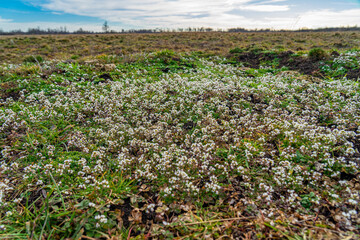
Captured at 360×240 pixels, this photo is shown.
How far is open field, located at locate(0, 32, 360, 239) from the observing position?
307 centimetres

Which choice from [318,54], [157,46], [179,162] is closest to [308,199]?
[179,162]

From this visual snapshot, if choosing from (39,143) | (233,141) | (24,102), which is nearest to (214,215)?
(233,141)

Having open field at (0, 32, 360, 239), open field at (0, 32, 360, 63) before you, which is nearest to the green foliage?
open field at (0, 32, 360, 239)

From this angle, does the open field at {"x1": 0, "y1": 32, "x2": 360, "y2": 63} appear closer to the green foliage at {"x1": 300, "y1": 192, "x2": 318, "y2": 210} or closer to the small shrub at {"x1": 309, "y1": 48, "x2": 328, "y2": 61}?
the small shrub at {"x1": 309, "y1": 48, "x2": 328, "y2": 61}

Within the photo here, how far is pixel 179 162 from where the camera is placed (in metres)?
4.08

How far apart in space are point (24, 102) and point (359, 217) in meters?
9.74

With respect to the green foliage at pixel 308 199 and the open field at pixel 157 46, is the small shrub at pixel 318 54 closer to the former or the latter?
the open field at pixel 157 46

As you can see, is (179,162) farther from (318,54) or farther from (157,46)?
(157,46)

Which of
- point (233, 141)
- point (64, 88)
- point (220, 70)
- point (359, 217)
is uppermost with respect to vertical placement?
point (220, 70)

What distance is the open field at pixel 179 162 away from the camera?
3.07 m

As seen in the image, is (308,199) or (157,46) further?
(157,46)

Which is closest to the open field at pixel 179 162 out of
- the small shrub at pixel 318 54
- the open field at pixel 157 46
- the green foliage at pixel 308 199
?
the green foliage at pixel 308 199

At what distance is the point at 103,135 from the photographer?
5.24 meters

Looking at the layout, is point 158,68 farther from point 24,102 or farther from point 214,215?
point 214,215
